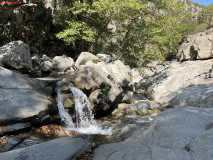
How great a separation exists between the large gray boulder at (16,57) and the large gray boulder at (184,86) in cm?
1373

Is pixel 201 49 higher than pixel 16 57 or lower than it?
higher

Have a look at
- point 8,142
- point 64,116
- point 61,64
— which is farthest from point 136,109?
point 8,142

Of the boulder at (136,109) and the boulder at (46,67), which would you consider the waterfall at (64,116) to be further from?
the boulder at (46,67)

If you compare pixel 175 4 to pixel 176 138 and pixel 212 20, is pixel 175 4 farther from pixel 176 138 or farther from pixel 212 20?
pixel 212 20

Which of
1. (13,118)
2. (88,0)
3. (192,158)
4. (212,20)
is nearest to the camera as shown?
(192,158)

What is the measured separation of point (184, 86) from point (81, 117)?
44.6ft

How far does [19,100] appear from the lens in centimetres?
682

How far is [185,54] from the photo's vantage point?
2500cm

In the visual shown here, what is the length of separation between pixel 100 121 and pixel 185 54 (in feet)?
67.5

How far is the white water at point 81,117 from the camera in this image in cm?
905

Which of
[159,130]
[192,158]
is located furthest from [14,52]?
[192,158]

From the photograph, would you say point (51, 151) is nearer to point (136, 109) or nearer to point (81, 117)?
point (81, 117)

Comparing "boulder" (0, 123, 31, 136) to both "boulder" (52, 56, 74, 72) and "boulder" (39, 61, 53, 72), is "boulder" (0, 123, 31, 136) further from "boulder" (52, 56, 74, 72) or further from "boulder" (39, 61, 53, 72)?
"boulder" (52, 56, 74, 72)

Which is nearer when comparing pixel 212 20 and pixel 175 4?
pixel 175 4
